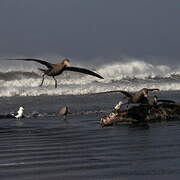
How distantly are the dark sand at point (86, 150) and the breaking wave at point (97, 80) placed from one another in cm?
1460

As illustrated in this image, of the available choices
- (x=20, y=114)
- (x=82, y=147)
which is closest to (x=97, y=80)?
(x=20, y=114)

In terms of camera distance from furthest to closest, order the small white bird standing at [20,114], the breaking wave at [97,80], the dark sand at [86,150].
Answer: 1. the breaking wave at [97,80]
2. the small white bird standing at [20,114]
3. the dark sand at [86,150]

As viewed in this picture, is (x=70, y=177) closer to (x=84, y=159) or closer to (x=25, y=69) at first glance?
(x=84, y=159)

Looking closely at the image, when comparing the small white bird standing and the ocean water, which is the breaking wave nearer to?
the ocean water

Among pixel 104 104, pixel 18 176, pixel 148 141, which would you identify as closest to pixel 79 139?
A: pixel 148 141

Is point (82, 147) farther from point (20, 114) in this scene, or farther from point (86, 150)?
point (20, 114)

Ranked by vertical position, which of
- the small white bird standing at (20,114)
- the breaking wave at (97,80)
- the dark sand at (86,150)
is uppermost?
the breaking wave at (97,80)

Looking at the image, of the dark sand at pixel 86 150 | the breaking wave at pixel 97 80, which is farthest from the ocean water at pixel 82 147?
the breaking wave at pixel 97 80

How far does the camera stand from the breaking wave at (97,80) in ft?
101

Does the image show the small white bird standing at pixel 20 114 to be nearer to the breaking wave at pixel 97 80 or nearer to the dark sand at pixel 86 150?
the dark sand at pixel 86 150

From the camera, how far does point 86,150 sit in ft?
33.7

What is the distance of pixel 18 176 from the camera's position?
8094 millimetres

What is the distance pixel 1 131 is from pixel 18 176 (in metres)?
5.73

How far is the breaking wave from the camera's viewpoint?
30.7 meters
